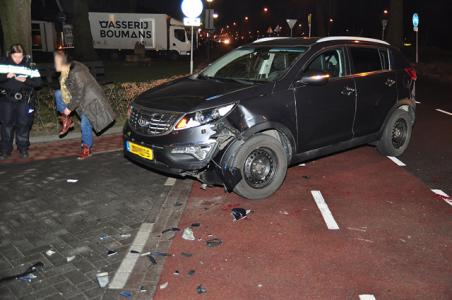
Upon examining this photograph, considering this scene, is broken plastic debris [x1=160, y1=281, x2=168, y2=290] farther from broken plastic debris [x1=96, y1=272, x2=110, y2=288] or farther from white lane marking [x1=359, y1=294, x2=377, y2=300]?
white lane marking [x1=359, y1=294, x2=377, y2=300]

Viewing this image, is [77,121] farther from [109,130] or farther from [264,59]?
[264,59]

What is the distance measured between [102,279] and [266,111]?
8.93ft

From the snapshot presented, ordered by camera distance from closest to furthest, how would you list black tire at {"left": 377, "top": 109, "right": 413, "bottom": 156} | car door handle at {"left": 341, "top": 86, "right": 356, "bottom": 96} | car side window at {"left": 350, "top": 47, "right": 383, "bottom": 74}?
car door handle at {"left": 341, "top": 86, "right": 356, "bottom": 96} → car side window at {"left": 350, "top": 47, "right": 383, "bottom": 74} → black tire at {"left": 377, "top": 109, "right": 413, "bottom": 156}

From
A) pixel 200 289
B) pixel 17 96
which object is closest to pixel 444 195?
pixel 200 289

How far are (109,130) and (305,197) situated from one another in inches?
192

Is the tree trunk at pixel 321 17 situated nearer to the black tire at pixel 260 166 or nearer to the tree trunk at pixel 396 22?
the tree trunk at pixel 396 22

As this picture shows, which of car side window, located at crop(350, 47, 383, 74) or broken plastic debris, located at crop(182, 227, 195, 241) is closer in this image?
broken plastic debris, located at crop(182, 227, 195, 241)

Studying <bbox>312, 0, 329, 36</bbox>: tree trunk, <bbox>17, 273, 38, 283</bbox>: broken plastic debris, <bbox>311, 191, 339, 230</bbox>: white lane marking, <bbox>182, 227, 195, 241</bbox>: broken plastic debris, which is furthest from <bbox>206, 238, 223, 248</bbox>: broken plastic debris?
<bbox>312, 0, 329, 36</bbox>: tree trunk

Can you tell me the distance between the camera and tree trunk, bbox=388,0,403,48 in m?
28.3

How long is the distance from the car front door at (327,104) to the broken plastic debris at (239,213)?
122 cm

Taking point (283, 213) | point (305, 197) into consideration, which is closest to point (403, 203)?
point (305, 197)

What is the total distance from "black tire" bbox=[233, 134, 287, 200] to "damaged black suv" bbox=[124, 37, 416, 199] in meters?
0.01

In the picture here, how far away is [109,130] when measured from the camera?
9.28 meters

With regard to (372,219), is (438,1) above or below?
above
